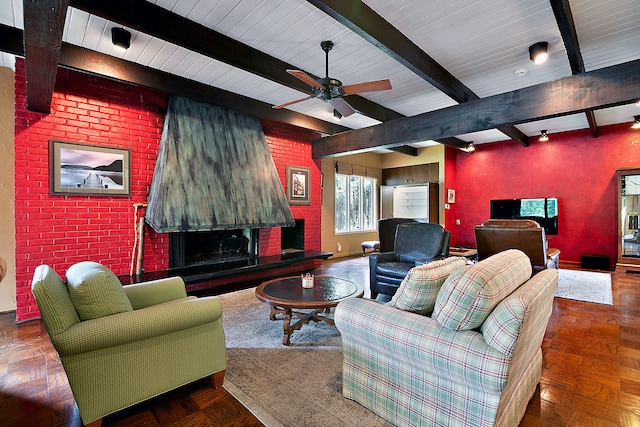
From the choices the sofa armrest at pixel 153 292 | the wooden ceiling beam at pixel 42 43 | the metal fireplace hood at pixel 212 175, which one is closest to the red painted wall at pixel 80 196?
the metal fireplace hood at pixel 212 175

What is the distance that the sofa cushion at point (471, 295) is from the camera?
4.61ft

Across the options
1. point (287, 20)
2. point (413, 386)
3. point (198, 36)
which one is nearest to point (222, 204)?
point (198, 36)

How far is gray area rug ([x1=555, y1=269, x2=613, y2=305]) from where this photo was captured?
407cm

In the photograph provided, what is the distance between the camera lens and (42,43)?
203 centimetres

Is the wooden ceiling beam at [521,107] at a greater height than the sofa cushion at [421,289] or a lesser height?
greater

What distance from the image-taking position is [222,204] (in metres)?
4.25

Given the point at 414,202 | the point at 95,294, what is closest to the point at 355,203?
the point at 414,202

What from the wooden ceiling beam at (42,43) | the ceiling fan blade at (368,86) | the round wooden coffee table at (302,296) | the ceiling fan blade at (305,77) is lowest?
the round wooden coffee table at (302,296)

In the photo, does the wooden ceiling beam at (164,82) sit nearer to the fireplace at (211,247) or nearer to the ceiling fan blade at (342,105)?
the ceiling fan blade at (342,105)

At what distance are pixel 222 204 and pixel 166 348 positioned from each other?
2.63 meters

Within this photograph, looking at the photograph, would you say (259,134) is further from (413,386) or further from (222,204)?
(413,386)

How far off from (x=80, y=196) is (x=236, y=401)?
3.06 metres

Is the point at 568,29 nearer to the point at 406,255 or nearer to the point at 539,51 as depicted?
the point at 539,51

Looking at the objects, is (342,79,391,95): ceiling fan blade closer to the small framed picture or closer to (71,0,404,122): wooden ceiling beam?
(71,0,404,122): wooden ceiling beam
